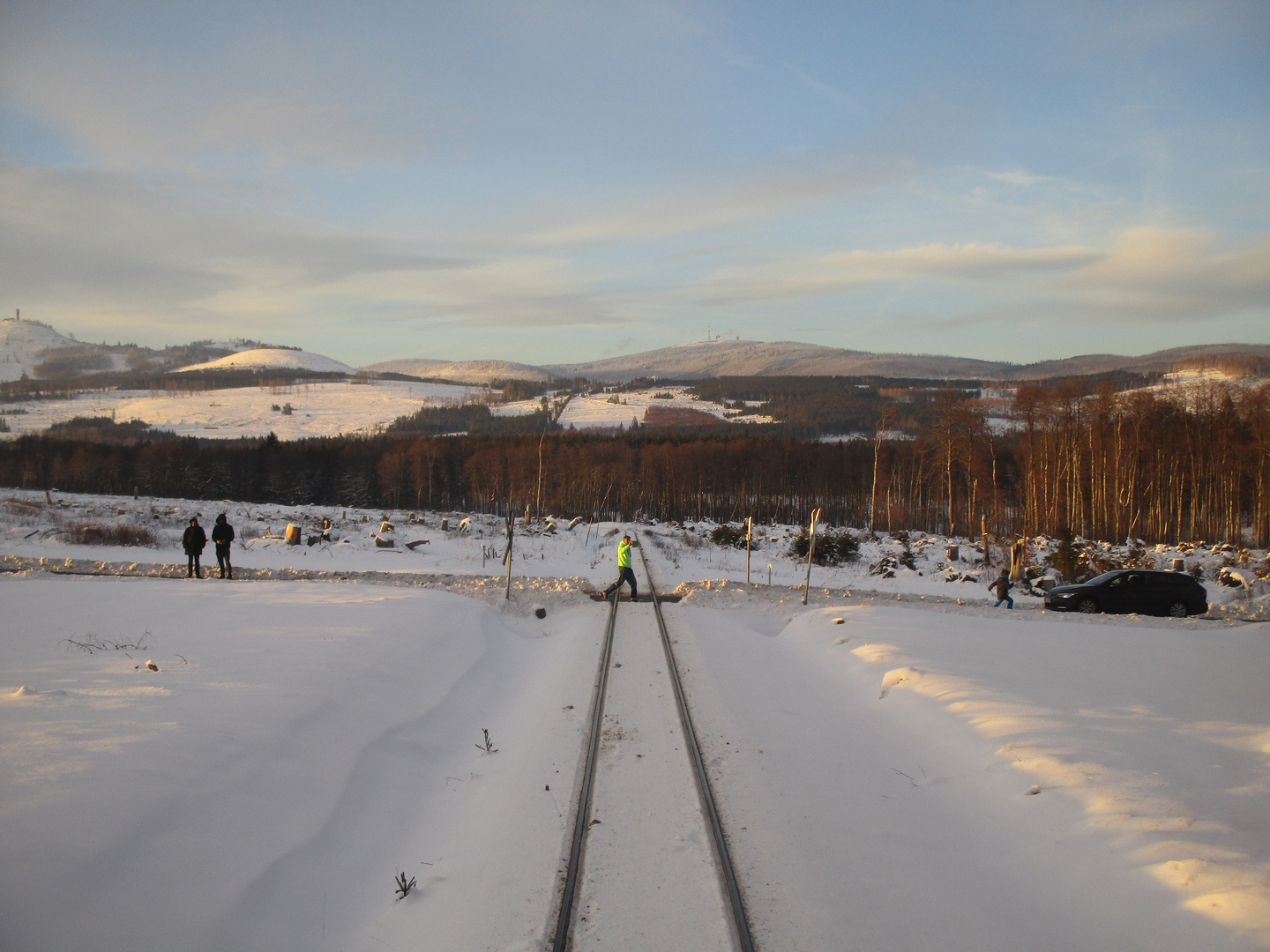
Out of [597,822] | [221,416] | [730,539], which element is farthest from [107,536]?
[221,416]

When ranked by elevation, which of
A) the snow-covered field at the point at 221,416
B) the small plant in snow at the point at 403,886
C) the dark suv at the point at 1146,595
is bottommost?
the small plant in snow at the point at 403,886

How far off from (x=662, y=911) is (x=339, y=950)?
2443 millimetres

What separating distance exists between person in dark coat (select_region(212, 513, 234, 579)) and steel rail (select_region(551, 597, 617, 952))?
1379 centimetres

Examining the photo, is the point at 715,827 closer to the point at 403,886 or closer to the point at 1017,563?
the point at 403,886

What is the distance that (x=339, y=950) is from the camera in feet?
16.0

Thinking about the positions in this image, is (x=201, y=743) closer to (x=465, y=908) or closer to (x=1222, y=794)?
(x=465, y=908)

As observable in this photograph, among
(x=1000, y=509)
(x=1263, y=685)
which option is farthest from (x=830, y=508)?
(x=1263, y=685)

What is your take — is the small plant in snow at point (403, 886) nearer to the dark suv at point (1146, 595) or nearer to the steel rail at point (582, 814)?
the steel rail at point (582, 814)

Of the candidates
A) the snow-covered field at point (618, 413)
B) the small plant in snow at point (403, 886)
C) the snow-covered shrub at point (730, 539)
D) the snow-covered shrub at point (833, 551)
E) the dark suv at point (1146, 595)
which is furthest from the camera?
the snow-covered field at point (618, 413)

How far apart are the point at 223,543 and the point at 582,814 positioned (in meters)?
17.4

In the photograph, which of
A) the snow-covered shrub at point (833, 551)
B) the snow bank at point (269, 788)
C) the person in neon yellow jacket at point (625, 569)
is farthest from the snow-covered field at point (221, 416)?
the snow bank at point (269, 788)

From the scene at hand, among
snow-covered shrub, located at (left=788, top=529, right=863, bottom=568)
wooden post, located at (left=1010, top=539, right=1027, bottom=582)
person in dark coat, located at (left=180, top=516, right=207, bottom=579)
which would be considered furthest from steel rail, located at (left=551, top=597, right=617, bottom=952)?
snow-covered shrub, located at (left=788, top=529, right=863, bottom=568)

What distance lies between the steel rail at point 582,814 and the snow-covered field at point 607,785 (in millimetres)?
146

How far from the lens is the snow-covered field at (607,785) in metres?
4.96
